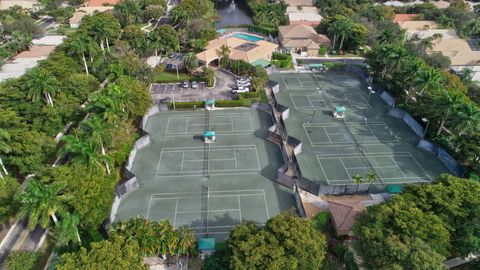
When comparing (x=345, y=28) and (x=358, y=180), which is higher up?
(x=345, y=28)

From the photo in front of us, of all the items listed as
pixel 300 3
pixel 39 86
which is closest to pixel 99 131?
pixel 39 86

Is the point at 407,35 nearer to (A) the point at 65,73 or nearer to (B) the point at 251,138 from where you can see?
(B) the point at 251,138

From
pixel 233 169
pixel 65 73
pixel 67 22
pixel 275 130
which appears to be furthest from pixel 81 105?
pixel 67 22

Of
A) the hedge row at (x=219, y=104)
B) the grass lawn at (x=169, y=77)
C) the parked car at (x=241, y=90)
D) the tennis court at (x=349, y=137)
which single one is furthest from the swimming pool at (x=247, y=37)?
the hedge row at (x=219, y=104)

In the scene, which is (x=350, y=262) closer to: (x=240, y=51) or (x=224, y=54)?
(x=224, y=54)

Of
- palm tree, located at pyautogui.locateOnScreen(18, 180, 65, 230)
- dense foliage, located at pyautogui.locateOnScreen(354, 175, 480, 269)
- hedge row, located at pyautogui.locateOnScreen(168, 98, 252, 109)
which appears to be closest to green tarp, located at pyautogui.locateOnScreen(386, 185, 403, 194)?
dense foliage, located at pyautogui.locateOnScreen(354, 175, 480, 269)

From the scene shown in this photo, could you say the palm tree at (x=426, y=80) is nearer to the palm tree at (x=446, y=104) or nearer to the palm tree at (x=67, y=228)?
the palm tree at (x=446, y=104)
